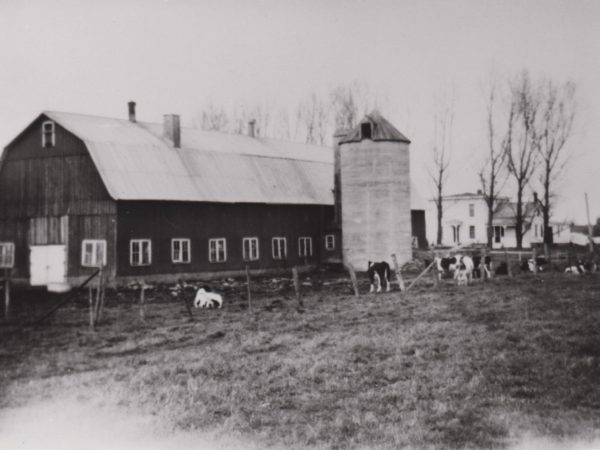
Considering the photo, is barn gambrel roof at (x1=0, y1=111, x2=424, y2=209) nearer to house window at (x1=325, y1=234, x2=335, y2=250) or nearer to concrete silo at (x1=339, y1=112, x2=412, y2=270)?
house window at (x1=325, y1=234, x2=335, y2=250)

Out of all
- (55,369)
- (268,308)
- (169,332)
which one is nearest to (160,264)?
(268,308)

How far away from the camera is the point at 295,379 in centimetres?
1003

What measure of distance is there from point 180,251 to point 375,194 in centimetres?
1041

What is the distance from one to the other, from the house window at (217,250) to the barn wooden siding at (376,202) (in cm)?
649

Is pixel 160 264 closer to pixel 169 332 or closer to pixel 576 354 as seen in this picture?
pixel 169 332

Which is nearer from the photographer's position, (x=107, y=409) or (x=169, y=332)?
(x=107, y=409)

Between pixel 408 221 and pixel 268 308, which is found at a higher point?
pixel 408 221

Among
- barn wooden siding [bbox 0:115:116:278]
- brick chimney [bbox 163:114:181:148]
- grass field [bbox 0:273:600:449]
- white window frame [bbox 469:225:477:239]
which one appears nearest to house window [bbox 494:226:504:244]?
white window frame [bbox 469:225:477:239]

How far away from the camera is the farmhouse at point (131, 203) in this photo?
2802 cm

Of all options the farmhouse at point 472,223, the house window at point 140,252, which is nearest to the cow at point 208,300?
the house window at point 140,252

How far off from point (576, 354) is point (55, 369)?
8.60 metres

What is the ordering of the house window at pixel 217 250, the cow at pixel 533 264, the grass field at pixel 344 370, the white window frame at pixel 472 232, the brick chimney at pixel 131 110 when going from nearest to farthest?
1. the grass field at pixel 344 370
2. the cow at pixel 533 264
3. the house window at pixel 217 250
4. the brick chimney at pixel 131 110
5. the white window frame at pixel 472 232

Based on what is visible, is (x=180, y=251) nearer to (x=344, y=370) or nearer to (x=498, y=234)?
(x=344, y=370)

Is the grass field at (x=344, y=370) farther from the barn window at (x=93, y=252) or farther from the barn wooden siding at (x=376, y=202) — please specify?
the barn wooden siding at (x=376, y=202)
